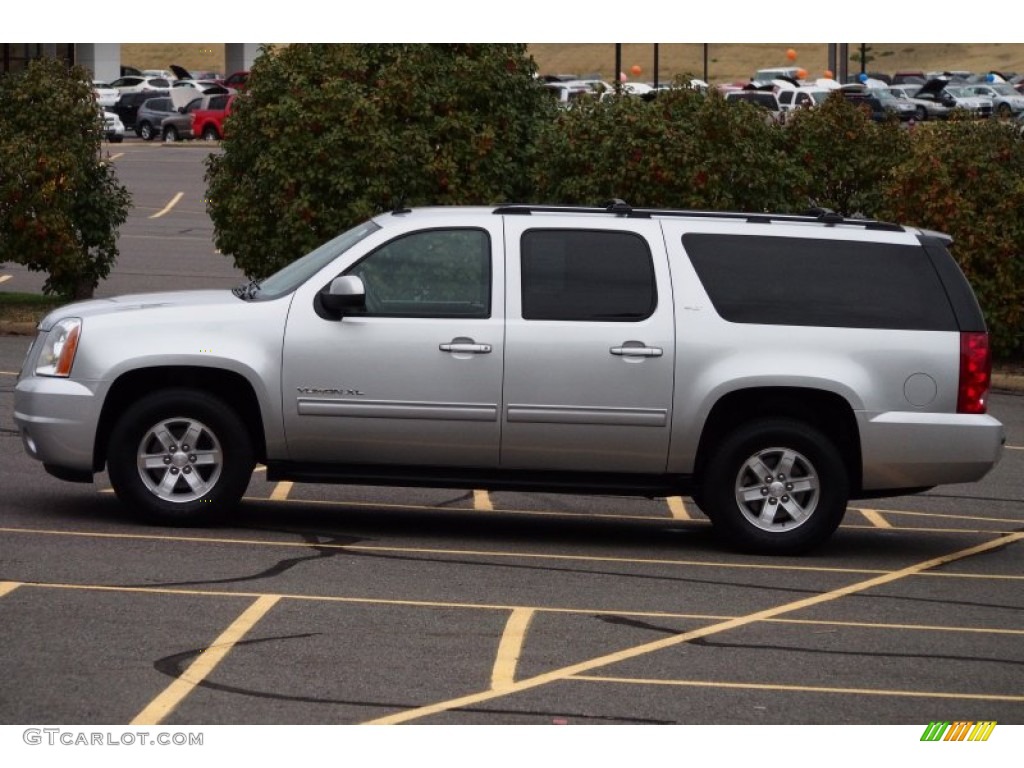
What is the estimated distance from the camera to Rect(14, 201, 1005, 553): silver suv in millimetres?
10250

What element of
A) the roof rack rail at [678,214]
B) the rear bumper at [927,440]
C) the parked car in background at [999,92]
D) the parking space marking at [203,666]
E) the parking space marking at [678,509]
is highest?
the parked car in background at [999,92]

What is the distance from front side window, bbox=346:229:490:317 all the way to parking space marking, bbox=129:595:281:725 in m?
2.21

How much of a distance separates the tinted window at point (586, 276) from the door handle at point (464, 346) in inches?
12.5

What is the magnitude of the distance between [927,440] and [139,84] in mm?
69832

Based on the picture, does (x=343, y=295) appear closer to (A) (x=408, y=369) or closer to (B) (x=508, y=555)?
(A) (x=408, y=369)

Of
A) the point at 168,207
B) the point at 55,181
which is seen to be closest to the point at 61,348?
the point at 55,181

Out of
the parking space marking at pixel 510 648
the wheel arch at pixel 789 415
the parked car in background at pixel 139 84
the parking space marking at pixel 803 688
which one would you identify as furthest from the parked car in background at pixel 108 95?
the parking space marking at pixel 803 688

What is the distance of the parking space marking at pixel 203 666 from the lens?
663cm

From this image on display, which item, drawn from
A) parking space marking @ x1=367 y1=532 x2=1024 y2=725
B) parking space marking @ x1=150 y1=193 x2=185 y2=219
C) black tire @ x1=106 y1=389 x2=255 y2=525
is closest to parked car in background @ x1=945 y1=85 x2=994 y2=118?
parking space marking @ x1=150 y1=193 x2=185 y2=219

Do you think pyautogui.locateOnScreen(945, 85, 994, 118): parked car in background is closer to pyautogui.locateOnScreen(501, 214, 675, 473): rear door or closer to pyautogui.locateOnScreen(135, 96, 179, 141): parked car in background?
pyautogui.locateOnScreen(135, 96, 179, 141): parked car in background

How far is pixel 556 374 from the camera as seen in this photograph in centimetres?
1023

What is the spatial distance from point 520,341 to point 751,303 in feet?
4.45

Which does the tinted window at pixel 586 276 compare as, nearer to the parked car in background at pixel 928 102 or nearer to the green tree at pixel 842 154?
the green tree at pixel 842 154

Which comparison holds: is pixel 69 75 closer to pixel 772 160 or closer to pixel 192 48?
pixel 772 160
